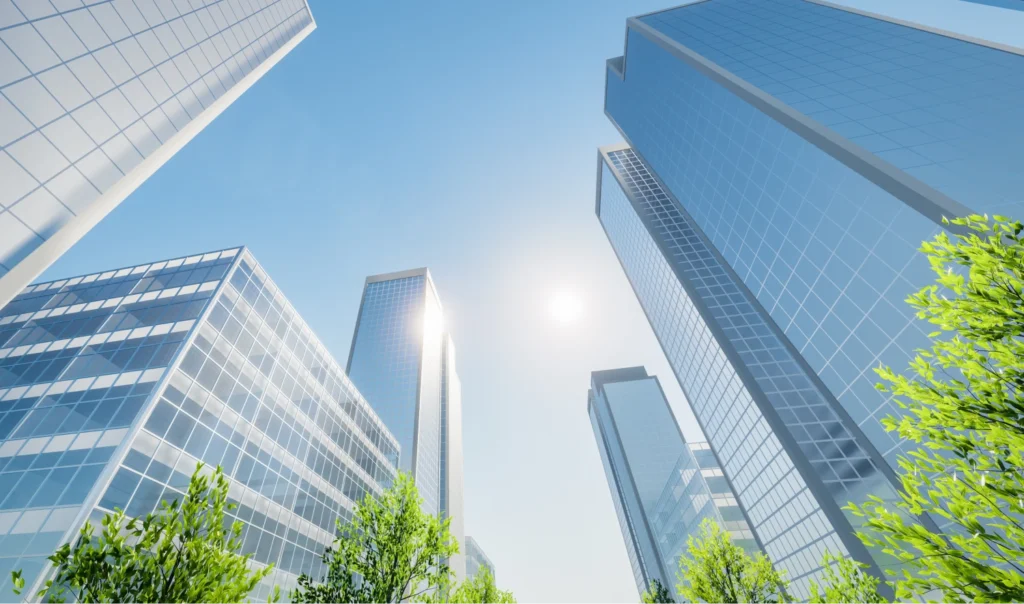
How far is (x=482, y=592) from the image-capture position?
85.9ft

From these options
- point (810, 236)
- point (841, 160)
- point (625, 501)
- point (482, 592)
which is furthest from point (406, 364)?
point (625, 501)

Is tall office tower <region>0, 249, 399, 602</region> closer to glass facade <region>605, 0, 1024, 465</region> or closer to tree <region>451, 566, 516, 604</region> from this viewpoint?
tree <region>451, 566, 516, 604</region>

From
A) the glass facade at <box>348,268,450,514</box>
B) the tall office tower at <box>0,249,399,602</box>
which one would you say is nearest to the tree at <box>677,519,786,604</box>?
the tall office tower at <box>0,249,399,602</box>

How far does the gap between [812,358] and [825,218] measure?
12.0m

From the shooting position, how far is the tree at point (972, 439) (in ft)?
17.4

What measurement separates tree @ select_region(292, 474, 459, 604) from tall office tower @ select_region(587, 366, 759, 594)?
246ft

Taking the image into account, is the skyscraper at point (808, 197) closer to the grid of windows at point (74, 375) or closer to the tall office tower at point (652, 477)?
the tall office tower at point (652, 477)

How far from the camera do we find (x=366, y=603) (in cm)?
1352

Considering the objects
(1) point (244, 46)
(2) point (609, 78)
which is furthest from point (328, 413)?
(2) point (609, 78)

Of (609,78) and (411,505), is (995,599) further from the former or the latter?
(609,78)

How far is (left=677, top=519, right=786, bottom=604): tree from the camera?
19422 millimetres

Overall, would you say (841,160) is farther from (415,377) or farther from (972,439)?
(415,377)

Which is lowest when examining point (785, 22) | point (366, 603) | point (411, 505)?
point (366, 603)

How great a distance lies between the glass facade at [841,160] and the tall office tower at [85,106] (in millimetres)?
41469
